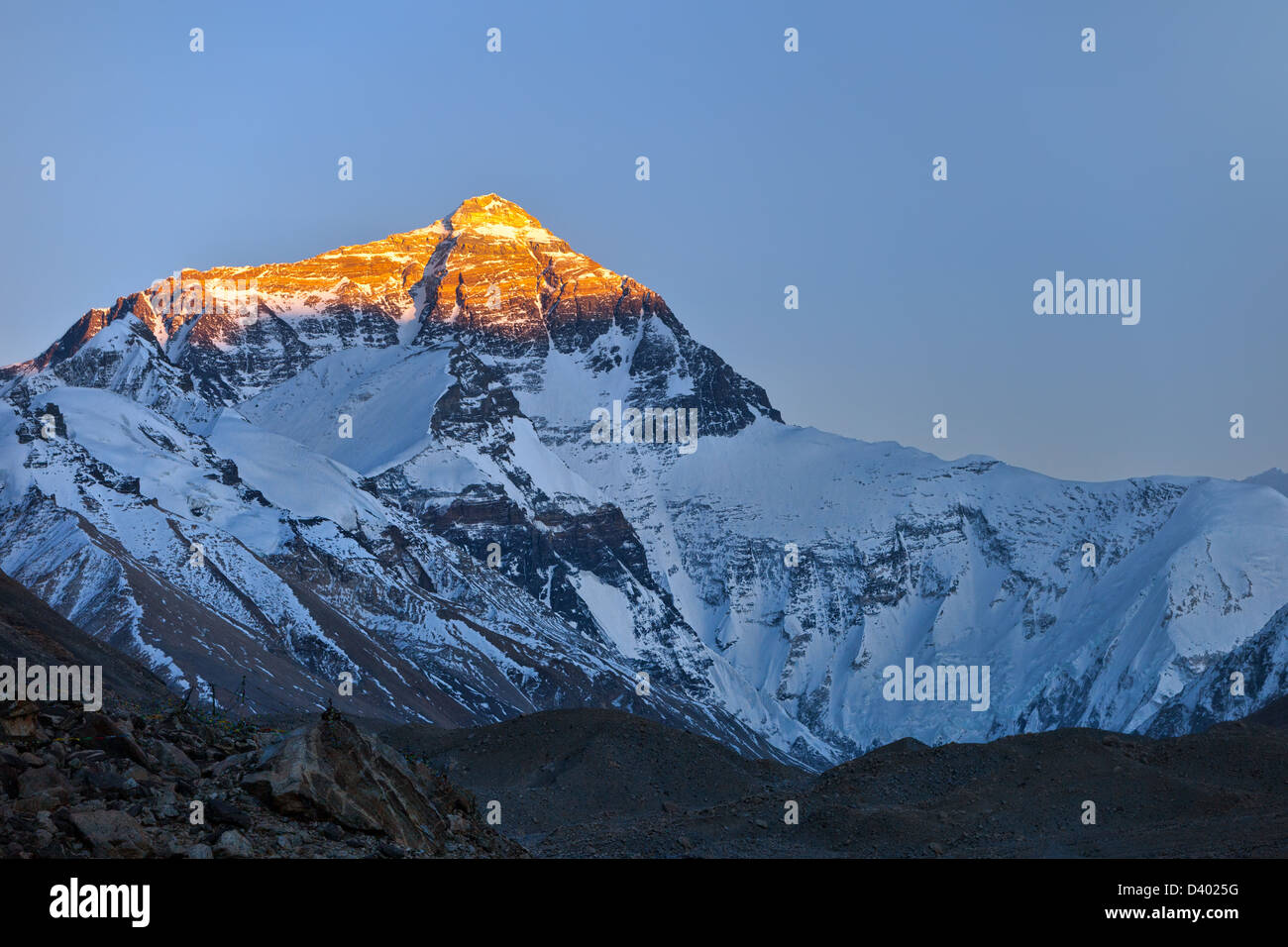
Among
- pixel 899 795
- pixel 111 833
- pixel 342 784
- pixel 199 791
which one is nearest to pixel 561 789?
pixel 899 795

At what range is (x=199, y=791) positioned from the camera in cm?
2681

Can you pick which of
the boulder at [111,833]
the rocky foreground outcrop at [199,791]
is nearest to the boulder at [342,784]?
the rocky foreground outcrop at [199,791]

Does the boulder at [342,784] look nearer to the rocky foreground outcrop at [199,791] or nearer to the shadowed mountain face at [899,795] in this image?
the rocky foreground outcrop at [199,791]

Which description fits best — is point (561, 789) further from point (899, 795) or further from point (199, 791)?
point (199, 791)

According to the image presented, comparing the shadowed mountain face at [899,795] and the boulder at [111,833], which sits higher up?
the boulder at [111,833]

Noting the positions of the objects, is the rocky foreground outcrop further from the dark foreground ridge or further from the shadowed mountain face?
the shadowed mountain face

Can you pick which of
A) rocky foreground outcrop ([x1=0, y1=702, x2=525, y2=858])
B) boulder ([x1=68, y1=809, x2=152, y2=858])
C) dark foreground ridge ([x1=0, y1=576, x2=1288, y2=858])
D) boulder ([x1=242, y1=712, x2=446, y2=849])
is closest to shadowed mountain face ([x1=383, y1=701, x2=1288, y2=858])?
dark foreground ridge ([x1=0, y1=576, x2=1288, y2=858])

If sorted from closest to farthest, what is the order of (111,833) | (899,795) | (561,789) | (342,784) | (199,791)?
(111,833), (199,791), (342,784), (899,795), (561,789)

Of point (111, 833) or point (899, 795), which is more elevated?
point (111, 833)

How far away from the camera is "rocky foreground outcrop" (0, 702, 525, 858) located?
24.2 m

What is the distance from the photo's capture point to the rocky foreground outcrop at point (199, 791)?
2419 centimetres

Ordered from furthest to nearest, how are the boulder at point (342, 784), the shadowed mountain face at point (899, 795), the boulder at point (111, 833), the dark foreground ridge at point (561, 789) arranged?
the shadowed mountain face at point (899, 795)
the boulder at point (342, 784)
the dark foreground ridge at point (561, 789)
the boulder at point (111, 833)
